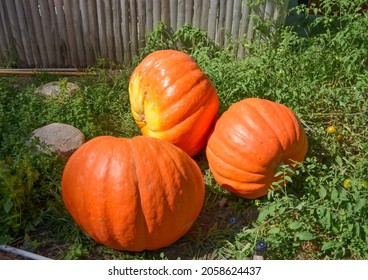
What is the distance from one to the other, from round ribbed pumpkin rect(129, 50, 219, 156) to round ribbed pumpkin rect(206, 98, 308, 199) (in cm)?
20

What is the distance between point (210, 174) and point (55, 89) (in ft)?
6.59

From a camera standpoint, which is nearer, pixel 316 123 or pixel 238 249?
pixel 238 249

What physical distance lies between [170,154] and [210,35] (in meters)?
2.64

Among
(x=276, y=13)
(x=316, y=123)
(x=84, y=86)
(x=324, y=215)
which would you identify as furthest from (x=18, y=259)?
(x=276, y=13)

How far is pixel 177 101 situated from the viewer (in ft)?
11.4

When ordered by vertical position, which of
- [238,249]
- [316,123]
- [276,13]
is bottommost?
[238,249]

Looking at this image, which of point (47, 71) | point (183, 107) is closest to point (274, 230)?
point (183, 107)

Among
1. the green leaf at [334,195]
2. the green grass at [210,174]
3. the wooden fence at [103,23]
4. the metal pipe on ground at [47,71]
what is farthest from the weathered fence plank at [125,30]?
the green leaf at [334,195]

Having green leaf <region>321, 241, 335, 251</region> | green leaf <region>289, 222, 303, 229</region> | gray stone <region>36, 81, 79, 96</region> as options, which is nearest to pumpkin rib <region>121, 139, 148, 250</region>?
green leaf <region>289, 222, 303, 229</region>

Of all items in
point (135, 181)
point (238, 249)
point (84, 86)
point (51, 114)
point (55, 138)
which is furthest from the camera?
point (84, 86)

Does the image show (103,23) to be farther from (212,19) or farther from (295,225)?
(295,225)

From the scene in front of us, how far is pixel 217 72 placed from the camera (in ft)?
14.1

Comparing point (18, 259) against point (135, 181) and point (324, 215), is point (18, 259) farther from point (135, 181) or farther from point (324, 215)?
point (324, 215)

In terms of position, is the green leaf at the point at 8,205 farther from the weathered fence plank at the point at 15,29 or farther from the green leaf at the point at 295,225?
the weathered fence plank at the point at 15,29
